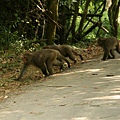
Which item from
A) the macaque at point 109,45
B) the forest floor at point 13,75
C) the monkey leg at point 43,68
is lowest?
the forest floor at point 13,75

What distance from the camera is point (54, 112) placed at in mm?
6582

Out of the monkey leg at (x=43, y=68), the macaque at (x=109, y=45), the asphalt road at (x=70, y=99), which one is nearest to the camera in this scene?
the asphalt road at (x=70, y=99)

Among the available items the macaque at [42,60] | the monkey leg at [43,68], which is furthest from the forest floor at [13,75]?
the macaque at [42,60]

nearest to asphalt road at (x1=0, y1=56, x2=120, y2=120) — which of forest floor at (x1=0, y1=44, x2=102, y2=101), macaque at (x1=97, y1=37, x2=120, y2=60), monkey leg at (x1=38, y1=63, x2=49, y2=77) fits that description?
monkey leg at (x1=38, y1=63, x2=49, y2=77)

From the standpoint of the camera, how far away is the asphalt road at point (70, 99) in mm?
6363

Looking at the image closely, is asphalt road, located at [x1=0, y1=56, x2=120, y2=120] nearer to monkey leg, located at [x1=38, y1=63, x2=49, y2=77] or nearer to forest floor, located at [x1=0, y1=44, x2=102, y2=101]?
monkey leg, located at [x1=38, y1=63, x2=49, y2=77]

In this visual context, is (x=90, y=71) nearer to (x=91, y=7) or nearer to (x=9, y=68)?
(x=9, y=68)

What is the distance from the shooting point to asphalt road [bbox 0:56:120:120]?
20.9 ft

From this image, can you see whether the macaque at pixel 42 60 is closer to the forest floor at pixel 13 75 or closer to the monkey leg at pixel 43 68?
the monkey leg at pixel 43 68

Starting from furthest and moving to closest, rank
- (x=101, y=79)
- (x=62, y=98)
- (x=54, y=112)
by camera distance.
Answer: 1. (x=101, y=79)
2. (x=62, y=98)
3. (x=54, y=112)

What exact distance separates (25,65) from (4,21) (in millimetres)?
6628

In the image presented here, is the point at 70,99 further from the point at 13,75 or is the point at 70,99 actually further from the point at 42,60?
the point at 13,75

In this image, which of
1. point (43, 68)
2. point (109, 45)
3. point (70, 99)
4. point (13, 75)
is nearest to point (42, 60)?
point (43, 68)

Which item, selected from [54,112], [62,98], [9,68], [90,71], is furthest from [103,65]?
[54,112]
